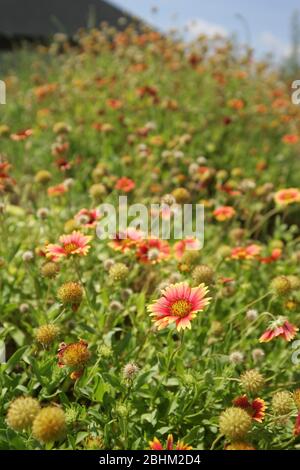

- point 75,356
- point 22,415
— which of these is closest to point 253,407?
point 75,356

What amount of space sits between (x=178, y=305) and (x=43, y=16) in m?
15.1

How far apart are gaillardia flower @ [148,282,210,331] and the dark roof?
1169 centimetres

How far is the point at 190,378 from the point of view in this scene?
5.83 ft

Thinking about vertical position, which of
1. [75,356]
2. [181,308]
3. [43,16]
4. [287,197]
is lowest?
[75,356]

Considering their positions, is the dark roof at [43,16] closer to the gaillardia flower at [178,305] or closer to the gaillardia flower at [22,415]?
the gaillardia flower at [178,305]

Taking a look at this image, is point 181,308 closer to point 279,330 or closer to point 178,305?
point 178,305

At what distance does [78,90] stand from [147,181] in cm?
188

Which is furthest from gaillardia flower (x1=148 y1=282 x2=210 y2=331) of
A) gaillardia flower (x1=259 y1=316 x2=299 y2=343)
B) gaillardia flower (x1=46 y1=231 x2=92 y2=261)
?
gaillardia flower (x1=46 y1=231 x2=92 y2=261)

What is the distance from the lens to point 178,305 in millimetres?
1613

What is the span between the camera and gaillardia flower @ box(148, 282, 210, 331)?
60.9 inches

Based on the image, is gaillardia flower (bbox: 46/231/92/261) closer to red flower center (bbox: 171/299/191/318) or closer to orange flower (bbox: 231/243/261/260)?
red flower center (bbox: 171/299/191/318)

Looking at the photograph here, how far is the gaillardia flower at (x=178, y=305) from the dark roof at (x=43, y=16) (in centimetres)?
1169

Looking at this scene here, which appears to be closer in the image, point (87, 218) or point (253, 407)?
point (253, 407)
